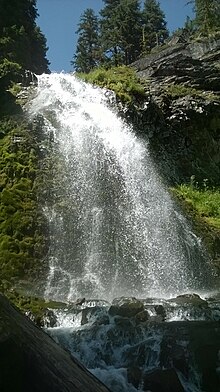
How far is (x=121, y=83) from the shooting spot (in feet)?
65.6

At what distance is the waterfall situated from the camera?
11961mm

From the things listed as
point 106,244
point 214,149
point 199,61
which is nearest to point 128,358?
point 106,244

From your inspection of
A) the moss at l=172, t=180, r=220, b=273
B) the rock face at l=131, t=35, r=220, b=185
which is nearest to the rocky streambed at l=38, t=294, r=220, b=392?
the moss at l=172, t=180, r=220, b=273

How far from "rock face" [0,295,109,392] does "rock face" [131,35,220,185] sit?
15398 millimetres

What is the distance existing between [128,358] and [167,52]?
60.6ft

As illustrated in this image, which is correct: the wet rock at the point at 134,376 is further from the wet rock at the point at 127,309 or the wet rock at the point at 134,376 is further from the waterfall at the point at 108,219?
the waterfall at the point at 108,219

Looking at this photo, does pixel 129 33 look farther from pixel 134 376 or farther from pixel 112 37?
pixel 134 376

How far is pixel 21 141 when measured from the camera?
1555 centimetres

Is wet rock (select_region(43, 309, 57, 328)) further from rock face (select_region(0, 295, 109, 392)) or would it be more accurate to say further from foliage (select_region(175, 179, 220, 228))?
foliage (select_region(175, 179, 220, 228))

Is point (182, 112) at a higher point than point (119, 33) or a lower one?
lower

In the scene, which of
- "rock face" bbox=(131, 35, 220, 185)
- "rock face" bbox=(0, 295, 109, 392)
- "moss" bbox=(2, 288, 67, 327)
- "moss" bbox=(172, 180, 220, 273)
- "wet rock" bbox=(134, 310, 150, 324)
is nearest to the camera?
"rock face" bbox=(0, 295, 109, 392)

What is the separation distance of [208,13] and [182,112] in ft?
42.8

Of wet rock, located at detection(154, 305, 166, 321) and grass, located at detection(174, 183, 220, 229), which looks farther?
grass, located at detection(174, 183, 220, 229)

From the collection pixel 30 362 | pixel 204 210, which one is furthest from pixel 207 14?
pixel 30 362
